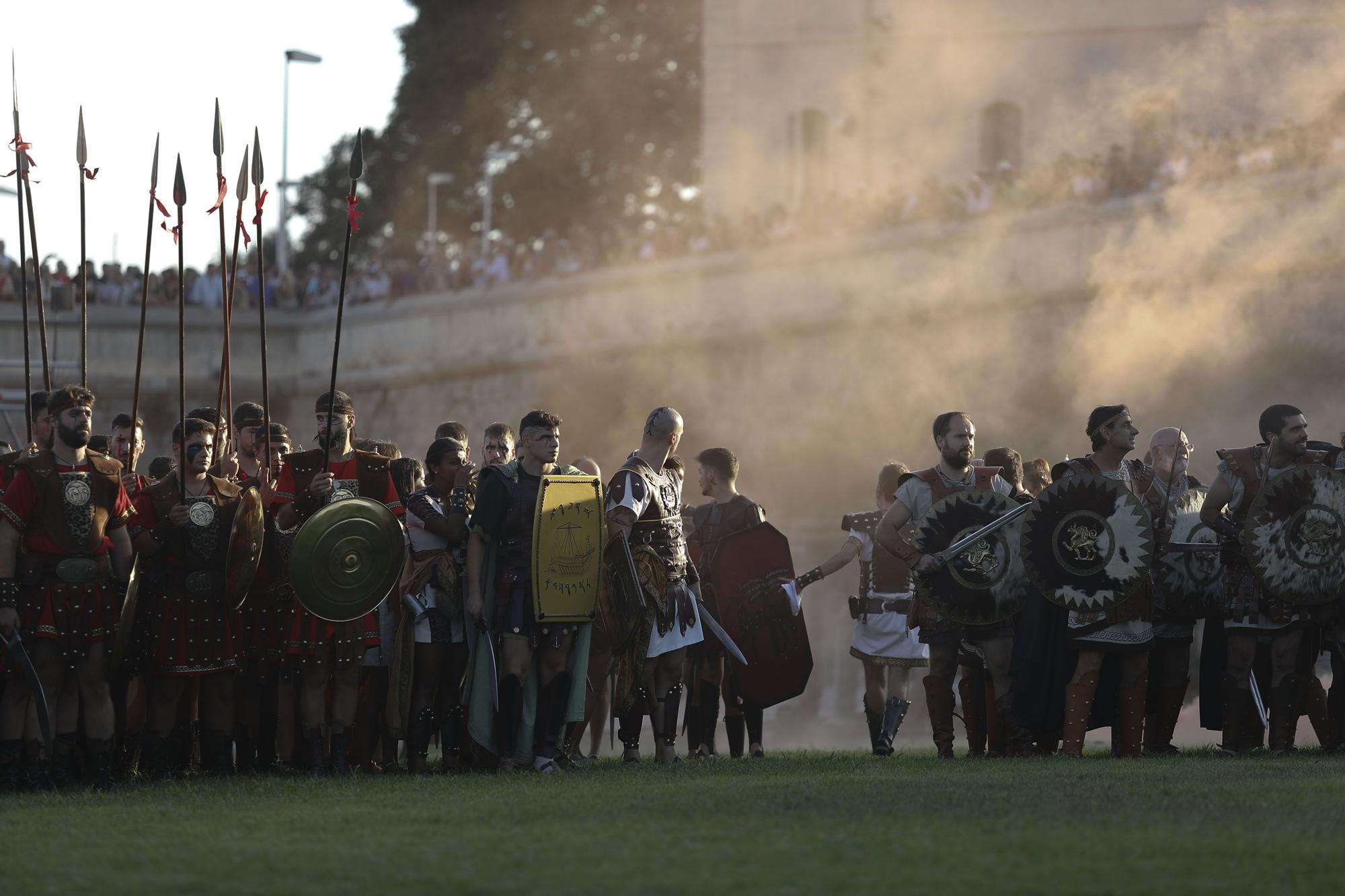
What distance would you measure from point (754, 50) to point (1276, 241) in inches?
583

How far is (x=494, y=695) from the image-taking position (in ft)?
31.0

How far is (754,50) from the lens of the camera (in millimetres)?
33562

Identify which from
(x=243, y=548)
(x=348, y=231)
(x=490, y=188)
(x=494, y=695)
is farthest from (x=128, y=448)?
(x=490, y=188)

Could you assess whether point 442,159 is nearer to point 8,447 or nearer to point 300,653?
point 8,447

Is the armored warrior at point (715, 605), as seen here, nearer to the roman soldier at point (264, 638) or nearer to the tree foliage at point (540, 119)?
the roman soldier at point (264, 638)

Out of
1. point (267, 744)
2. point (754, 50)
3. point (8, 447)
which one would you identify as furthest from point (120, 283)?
point (267, 744)

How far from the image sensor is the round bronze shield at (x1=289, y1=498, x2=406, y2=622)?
921 cm

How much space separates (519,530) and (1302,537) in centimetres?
347

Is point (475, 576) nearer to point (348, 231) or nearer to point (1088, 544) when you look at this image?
point (348, 231)

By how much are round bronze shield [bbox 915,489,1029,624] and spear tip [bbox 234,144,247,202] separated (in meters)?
3.43

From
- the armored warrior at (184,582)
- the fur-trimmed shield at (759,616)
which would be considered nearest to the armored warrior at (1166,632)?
the fur-trimmed shield at (759,616)

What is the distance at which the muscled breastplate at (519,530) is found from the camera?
9336 millimetres

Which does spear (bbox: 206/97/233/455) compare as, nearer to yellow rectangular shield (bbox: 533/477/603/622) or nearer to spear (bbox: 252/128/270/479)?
spear (bbox: 252/128/270/479)

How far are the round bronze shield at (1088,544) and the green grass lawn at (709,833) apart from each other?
2.95 feet
